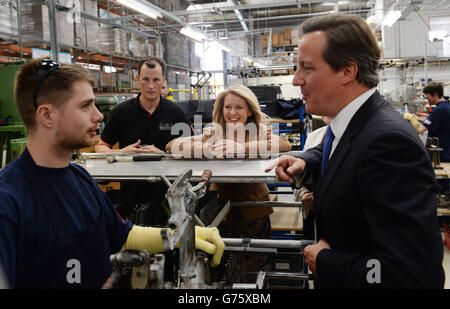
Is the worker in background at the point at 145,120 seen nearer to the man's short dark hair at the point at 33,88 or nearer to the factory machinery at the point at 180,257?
the factory machinery at the point at 180,257

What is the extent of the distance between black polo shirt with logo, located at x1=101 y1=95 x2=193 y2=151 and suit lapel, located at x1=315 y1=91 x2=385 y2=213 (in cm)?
203

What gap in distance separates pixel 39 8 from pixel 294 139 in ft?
14.5

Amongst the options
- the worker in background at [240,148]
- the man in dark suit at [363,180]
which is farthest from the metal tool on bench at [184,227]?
the worker in background at [240,148]

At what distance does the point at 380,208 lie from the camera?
0.90 m

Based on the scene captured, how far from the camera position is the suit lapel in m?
1.07

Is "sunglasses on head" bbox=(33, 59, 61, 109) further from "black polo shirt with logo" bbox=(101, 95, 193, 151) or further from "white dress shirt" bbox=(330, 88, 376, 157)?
"black polo shirt with logo" bbox=(101, 95, 193, 151)

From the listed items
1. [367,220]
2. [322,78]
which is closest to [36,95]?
[322,78]

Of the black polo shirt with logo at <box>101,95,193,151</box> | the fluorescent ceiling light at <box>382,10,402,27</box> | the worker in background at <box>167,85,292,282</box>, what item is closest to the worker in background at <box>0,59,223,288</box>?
the worker in background at <box>167,85,292,282</box>

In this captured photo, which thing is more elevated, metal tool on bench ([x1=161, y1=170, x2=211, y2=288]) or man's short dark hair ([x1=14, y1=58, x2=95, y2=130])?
man's short dark hair ([x1=14, y1=58, x2=95, y2=130])

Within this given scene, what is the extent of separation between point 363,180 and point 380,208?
9 centimetres

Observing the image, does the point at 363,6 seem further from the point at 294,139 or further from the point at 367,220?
the point at 367,220

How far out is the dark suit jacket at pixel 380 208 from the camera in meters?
0.86

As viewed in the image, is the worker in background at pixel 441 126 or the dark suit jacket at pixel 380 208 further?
the worker in background at pixel 441 126

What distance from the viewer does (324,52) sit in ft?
3.67
